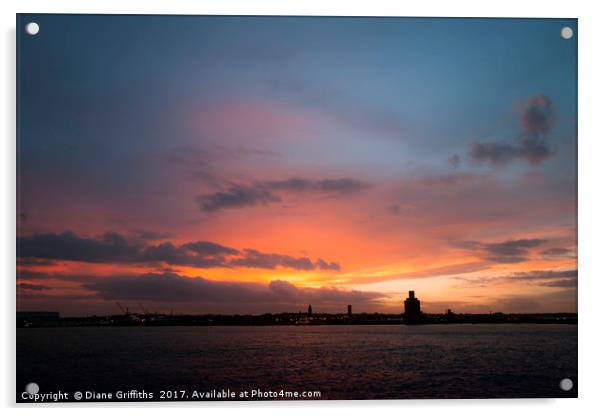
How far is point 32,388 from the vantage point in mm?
5914

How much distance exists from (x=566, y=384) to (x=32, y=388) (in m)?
5.19

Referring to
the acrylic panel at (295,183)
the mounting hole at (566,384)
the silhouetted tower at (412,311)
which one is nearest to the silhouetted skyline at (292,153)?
the acrylic panel at (295,183)

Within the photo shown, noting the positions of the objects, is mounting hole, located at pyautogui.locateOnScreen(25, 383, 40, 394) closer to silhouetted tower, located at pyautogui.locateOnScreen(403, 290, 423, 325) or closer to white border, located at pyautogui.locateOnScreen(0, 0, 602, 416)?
white border, located at pyautogui.locateOnScreen(0, 0, 602, 416)

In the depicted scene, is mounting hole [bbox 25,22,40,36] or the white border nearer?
the white border

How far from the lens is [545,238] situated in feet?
21.5

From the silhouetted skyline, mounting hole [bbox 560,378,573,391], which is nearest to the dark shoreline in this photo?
the silhouetted skyline

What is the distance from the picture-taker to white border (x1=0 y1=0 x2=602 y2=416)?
5980 mm

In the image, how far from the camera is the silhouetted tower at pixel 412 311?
750cm

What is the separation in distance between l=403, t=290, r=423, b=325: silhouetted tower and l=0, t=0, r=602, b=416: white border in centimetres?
162

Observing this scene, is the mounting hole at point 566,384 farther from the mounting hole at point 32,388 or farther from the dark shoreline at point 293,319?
the mounting hole at point 32,388

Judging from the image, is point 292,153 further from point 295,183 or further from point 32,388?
point 32,388

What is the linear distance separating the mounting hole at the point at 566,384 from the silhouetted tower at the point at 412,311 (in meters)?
1.76

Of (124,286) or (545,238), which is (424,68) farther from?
(124,286)

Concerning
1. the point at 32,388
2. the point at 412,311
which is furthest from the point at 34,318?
the point at 412,311
